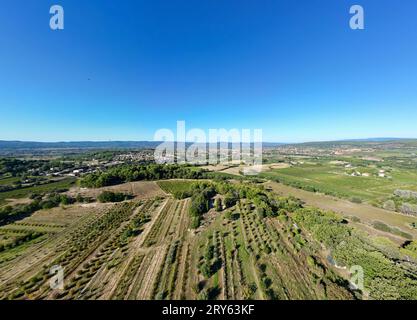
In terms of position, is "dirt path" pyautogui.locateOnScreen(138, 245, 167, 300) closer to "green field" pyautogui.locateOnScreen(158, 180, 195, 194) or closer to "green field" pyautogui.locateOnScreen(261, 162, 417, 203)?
"green field" pyautogui.locateOnScreen(158, 180, 195, 194)

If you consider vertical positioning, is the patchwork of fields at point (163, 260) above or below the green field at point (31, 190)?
below

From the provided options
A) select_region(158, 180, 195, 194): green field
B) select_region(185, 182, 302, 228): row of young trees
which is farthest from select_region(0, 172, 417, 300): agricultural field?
select_region(158, 180, 195, 194): green field

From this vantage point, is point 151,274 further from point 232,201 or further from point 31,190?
point 31,190

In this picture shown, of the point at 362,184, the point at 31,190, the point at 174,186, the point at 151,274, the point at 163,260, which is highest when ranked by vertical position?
the point at 362,184

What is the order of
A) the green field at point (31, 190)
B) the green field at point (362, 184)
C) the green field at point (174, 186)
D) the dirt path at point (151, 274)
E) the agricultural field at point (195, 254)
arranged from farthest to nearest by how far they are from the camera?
the green field at point (174, 186), the green field at point (362, 184), the green field at point (31, 190), the agricultural field at point (195, 254), the dirt path at point (151, 274)

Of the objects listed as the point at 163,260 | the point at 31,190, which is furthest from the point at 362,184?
the point at 31,190

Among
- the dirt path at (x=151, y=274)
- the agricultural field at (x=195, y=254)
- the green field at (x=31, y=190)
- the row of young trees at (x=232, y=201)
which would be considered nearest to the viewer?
the dirt path at (x=151, y=274)

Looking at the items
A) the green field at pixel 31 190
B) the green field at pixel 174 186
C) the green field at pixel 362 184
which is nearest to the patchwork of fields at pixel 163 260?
the green field at pixel 174 186

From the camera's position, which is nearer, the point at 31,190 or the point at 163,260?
the point at 163,260

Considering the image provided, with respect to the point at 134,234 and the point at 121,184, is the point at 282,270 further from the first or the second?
the point at 121,184

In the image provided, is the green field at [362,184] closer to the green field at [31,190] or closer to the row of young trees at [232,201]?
the row of young trees at [232,201]
